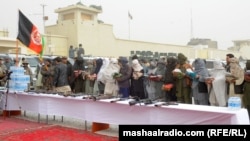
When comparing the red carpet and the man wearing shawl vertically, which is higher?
the man wearing shawl

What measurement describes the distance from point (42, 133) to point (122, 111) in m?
1.71

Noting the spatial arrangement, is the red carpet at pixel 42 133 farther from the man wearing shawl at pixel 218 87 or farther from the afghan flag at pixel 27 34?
the afghan flag at pixel 27 34

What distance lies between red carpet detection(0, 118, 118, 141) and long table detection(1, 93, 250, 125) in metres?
0.30

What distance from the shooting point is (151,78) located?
794cm

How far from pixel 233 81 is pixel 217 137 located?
215 centimetres

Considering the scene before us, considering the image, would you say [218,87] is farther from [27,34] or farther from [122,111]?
[27,34]

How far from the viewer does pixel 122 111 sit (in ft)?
18.2

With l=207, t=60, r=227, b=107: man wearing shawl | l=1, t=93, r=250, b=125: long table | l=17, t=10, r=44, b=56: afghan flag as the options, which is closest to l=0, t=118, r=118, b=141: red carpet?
l=1, t=93, r=250, b=125: long table

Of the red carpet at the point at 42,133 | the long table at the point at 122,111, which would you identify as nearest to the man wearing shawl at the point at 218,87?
the long table at the point at 122,111

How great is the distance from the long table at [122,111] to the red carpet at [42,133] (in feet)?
0.98

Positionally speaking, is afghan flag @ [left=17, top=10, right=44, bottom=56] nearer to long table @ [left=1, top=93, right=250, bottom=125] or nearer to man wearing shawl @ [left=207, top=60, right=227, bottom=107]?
long table @ [left=1, top=93, right=250, bottom=125]

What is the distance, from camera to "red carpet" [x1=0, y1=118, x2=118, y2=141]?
573 centimetres

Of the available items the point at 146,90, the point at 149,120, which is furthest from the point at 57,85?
the point at 149,120

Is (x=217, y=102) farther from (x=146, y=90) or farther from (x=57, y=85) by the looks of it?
(x=57, y=85)
